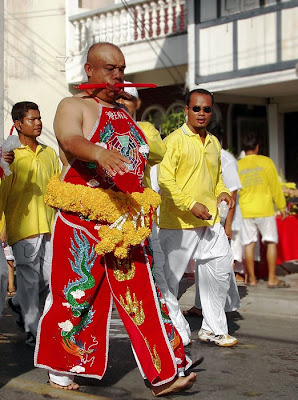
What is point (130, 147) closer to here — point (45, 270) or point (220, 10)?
point (45, 270)

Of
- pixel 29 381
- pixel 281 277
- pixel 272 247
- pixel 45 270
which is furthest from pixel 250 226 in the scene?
pixel 29 381

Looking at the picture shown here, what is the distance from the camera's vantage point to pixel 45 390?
5.16 m

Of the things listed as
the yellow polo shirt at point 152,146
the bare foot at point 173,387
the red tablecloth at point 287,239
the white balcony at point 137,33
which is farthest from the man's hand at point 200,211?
the white balcony at point 137,33

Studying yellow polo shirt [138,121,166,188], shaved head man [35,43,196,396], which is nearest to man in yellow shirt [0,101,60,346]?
yellow polo shirt [138,121,166,188]

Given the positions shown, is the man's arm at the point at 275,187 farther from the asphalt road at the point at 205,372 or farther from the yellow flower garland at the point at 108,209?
the yellow flower garland at the point at 108,209

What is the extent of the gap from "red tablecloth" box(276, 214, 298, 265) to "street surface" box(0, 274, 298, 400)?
11.8 ft

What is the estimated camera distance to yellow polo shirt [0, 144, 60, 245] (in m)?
6.82

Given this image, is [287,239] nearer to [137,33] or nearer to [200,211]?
[200,211]

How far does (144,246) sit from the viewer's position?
199 inches

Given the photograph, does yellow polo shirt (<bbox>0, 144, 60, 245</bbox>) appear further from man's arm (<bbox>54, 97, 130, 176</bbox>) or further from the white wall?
the white wall

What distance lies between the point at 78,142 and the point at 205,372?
2019 millimetres

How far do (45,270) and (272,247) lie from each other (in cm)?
434

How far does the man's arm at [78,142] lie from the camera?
420 centimetres

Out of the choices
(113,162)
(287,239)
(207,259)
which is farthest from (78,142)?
(287,239)
